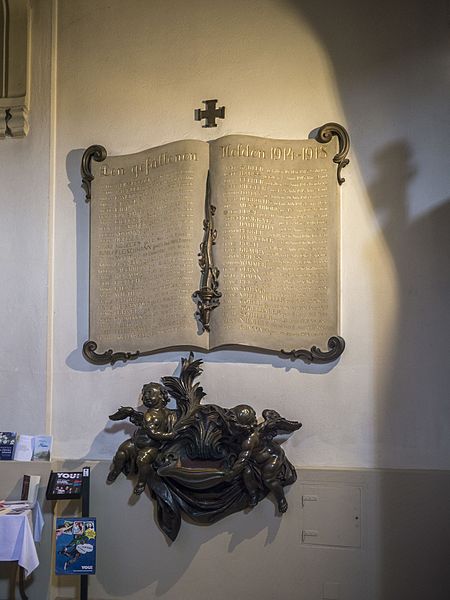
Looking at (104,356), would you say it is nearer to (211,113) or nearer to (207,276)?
(207,276)

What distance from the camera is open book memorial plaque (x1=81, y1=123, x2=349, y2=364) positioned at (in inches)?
134

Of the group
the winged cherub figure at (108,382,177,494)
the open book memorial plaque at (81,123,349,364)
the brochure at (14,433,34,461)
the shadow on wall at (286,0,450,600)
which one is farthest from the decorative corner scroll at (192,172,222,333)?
the brochure at (14,433,34,461)

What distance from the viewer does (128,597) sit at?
11.4 ft

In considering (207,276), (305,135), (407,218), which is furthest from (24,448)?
(407,218)

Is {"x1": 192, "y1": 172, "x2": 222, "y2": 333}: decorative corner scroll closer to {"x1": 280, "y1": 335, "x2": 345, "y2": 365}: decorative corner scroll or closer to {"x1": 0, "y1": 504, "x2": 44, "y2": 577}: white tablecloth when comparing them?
{"x1": 280, "y1": 335, "x2": 345, "y2": 365}: decorative corner scroll

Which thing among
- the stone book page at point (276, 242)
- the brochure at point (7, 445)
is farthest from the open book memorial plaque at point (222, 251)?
the brochure at point (7, 445)

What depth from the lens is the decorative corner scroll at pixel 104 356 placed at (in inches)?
140

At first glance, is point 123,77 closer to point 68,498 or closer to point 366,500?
point 68,498

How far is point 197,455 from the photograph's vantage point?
338 centimetres

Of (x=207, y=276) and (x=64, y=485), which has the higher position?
(x=207, y=276)

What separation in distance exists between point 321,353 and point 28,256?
1.71 metres

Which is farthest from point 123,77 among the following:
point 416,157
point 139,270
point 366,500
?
point 366,500

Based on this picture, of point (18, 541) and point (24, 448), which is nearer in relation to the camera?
point (18, 541)

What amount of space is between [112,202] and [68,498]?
5.20 ft
